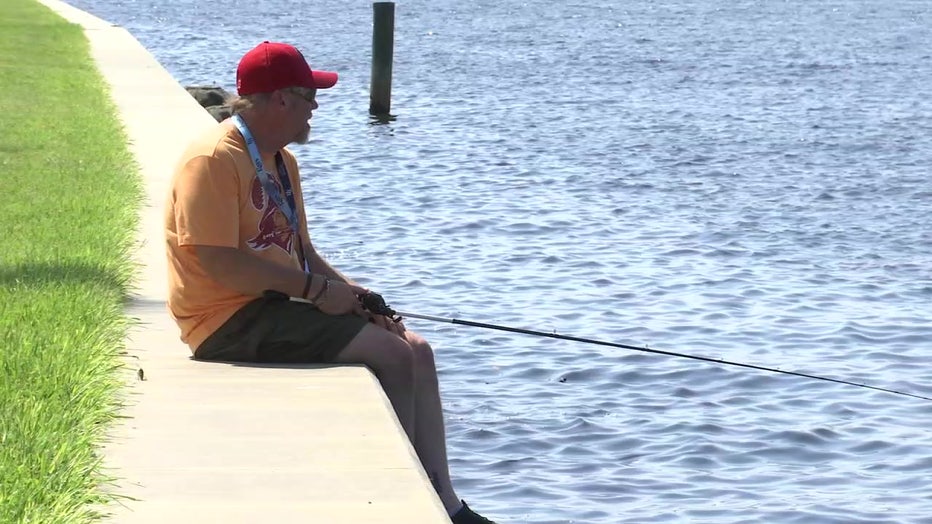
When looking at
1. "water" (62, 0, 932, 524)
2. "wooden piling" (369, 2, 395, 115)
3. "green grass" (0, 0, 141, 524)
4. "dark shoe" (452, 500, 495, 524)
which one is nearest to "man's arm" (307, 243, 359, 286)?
"green grass" (0, 0, 141, 524)

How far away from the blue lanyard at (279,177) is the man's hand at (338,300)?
29cm

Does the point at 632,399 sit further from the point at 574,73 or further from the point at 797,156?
the point at 574,73

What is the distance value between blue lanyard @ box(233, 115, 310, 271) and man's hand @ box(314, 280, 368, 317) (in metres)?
0.29

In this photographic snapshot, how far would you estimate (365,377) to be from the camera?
625 centimetres

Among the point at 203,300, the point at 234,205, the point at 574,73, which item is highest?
the point at 234,205

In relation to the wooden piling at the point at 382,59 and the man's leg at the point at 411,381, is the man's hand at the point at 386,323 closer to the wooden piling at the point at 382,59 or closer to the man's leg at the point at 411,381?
the man's leg at the point at 411,381

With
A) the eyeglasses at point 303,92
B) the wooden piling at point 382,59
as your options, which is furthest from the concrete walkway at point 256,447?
the wooden piling at point 382,59

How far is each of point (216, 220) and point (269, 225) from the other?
28 centimetres

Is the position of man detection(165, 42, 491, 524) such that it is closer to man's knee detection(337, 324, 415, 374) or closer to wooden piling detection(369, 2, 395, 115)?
man's knee detection(337, 324, 415, 374)

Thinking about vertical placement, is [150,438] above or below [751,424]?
above

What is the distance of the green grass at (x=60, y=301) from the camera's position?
4972 millimetres

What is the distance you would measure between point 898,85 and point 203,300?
86.5ft

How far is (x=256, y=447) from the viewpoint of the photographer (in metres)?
5.52

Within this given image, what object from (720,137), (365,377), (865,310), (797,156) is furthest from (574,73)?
(365,377)
